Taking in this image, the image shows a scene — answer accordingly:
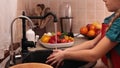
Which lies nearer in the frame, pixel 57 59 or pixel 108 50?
pixel 108 50

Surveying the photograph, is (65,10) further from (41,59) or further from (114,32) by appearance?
(114,32)

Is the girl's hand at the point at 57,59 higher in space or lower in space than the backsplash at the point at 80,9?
lower

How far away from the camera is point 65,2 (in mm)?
2398

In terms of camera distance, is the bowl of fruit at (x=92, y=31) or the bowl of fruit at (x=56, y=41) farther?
the bowl of fruit at (x=92, y=31)

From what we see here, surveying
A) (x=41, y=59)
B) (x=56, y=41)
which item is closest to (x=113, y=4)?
(x=41, y=59)

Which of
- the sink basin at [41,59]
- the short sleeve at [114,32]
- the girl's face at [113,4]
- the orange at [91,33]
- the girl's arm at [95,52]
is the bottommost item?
the sink basin at [41,59]

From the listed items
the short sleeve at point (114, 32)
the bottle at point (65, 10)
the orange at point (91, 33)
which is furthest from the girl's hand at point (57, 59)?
the bottle at point (65, 10)

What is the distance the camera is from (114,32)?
113 centimetres

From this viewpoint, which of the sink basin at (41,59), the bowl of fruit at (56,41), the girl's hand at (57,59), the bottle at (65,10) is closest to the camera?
the girl's hand at (57,59)

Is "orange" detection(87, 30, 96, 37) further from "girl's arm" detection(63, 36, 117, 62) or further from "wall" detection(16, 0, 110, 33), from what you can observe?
"girl's arm" detection(63, 36, 117, 62)

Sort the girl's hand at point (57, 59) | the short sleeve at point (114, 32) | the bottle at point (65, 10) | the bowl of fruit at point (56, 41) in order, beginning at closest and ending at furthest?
the short sleeve at point (114, 32), the girl's hand at point (57, 59), the bowl of fruit at point (56, 41), the bottle at point (65, 10)

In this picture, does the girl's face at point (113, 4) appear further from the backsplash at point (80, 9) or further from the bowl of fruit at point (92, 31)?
the backsplash at point (80, 9)

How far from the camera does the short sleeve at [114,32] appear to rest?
1118mm

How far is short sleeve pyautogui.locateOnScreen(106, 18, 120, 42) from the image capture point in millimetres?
1118
